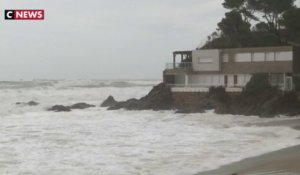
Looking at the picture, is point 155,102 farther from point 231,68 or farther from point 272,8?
point 272,8

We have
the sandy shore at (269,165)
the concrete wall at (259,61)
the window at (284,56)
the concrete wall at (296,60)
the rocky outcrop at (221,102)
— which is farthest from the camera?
the concrete wall at (259,61)

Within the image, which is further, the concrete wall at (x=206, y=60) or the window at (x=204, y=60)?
the window at (x=204, y=60)

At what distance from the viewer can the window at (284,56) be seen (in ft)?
124

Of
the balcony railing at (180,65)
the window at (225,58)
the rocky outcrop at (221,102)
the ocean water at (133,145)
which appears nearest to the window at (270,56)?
the rocky outcrop at (221,102)

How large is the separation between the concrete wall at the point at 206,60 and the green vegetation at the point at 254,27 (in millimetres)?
4468

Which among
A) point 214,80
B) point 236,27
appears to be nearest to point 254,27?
point 236,27

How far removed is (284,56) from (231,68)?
16.1ft

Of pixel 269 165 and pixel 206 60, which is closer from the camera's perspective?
pixel 269 165

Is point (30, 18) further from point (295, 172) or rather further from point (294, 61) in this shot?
point (294, 61)

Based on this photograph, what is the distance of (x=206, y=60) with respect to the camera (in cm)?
4309

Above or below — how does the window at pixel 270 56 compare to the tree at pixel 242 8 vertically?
below

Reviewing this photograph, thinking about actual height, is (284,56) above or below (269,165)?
above

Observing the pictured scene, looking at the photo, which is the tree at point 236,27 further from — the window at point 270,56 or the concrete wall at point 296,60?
the concrete wall at point 296,60

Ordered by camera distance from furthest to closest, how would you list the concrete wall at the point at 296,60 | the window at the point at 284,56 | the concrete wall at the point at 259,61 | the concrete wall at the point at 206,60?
the concrete wall at the point at 206,60 < the concrete wall at the point at 259,61 < the concrete wall at the point at 296,60 < the window at the point at 284,56
